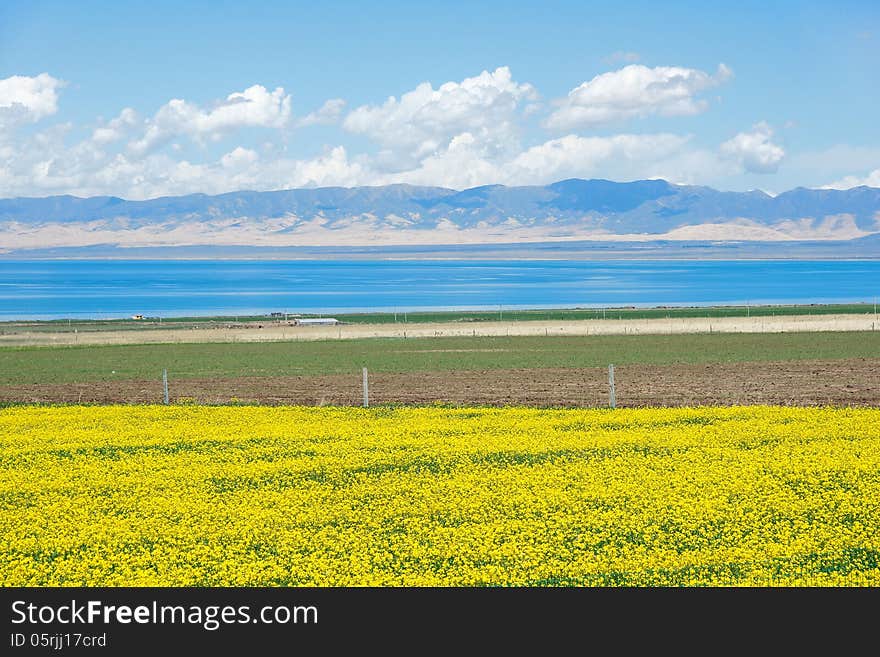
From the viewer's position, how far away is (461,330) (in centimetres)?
8694

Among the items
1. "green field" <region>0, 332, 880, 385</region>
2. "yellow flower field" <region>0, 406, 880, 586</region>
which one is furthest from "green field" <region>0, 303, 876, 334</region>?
"yellow flower field" <region>0, 406, 880, 586</region>

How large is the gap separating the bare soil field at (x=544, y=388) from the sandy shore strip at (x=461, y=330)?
3312 cm

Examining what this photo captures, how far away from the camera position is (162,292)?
189 m

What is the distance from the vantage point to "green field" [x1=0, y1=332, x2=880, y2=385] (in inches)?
2084

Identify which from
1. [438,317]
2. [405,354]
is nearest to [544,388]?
[405,354]

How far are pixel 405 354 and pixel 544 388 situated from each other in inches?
927

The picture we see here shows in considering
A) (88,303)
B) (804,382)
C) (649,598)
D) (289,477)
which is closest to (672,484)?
(289,477)

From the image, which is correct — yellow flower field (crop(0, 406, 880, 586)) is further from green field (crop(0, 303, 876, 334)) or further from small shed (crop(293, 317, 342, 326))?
green field (crop(0, 303, 876, 334))

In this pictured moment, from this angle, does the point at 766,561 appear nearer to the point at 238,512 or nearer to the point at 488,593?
the point at 488,593

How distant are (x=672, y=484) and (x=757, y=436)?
18.9ft

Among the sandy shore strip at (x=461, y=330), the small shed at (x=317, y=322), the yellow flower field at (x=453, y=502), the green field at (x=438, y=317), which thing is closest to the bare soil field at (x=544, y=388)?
the yellow flower field at (x=453, y=502)

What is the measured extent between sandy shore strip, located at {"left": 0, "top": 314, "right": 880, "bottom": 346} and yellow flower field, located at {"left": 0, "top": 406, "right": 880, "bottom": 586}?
55.1 m

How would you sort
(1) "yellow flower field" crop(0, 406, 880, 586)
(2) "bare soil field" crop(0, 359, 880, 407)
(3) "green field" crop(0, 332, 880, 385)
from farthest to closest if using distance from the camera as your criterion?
1. (3) "green field" crop(0, 332, 880, 385)
2. (2) "bare soil field" crop(0, 359, 880, 407)
3. (1) "yellow flower field" crop(0, 406, 880, 586)

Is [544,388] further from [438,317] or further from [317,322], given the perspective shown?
[438,317]
